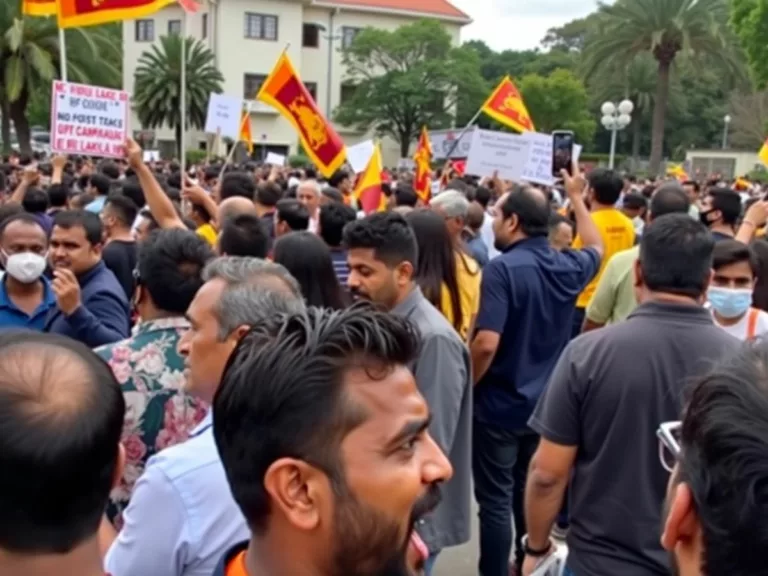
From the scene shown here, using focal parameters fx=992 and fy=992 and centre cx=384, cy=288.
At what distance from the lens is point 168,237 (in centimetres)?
352

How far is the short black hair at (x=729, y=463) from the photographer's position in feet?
4.47

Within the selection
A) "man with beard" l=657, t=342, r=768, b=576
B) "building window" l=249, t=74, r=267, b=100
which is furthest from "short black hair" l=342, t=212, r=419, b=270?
"building window" l=249, t=74, r=267, b=100

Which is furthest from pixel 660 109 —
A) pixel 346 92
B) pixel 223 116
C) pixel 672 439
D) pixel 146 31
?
pixel 672 439

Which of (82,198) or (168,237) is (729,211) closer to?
(168,237)

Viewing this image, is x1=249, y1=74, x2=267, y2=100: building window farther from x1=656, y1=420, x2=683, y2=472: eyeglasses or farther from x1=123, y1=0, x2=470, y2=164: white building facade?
Result: x1=656, y1=420, x2=683, y2=472: eyeglasses

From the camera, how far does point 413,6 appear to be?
2489 inches

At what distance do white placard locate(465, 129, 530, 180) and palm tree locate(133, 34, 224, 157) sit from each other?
127ft

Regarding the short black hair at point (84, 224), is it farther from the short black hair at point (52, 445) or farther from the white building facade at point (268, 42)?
the white building facade at point (268, 42)

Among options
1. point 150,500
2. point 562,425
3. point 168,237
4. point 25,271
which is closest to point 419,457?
point 150,500

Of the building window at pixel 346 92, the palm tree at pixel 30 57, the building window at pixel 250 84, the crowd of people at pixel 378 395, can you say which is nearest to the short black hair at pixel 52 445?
the crowd of people at pixel 378 395

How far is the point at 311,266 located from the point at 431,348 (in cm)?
75

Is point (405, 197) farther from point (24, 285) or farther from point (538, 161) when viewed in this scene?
point (24, 285)

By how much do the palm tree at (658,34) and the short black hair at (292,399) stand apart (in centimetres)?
3390

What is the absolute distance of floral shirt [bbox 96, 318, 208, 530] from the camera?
3.05 m
